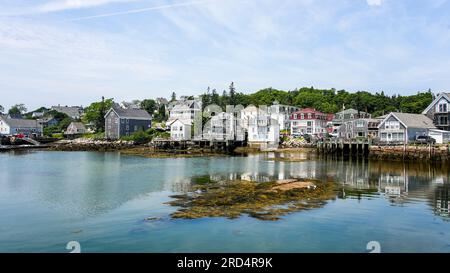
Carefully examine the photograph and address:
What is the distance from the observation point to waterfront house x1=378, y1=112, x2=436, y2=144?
181 ft

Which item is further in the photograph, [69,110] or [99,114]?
[69,110]

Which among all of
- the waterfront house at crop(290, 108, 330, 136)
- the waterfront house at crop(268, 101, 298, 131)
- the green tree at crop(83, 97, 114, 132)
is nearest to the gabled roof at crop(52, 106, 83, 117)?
the green tree at crop(83, 97, 114, 132)

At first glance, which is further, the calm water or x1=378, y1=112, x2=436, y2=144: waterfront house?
x1=378, y1=112, x2=436, y2=144: waterfront house

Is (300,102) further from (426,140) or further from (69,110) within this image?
(69,110)

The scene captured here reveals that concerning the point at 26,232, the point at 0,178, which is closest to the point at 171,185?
the point at 26,232

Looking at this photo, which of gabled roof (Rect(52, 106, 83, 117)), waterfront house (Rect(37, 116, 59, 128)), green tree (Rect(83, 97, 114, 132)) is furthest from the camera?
gabled roof (Rect(52, 106, 83, 117))

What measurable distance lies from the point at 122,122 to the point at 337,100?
64.8 metres

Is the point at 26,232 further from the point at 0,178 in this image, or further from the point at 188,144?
the point at 188,144

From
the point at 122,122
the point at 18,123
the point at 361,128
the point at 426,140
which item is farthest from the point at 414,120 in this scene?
the point at 18,123

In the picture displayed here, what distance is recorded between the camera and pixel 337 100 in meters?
110

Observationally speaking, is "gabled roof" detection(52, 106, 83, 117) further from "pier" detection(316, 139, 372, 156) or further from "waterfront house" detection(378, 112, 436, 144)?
"waterfront house" detection(378, 112, 436, 144)

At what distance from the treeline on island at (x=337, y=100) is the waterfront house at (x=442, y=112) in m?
33.3

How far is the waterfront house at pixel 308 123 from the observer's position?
254 ft

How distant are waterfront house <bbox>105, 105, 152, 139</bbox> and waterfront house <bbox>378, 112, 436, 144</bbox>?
181 feet
